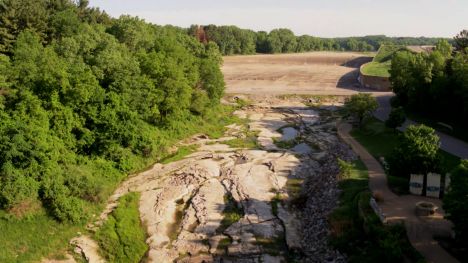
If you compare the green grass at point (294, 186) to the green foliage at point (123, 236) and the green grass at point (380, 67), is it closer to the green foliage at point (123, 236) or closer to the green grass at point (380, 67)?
the green foliage at point (123, 236)

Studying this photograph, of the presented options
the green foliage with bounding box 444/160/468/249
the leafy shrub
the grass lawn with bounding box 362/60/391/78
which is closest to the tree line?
the green foliage with bounding box 444/160/468/249

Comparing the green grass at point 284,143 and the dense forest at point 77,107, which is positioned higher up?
the dense forest at point 77,107

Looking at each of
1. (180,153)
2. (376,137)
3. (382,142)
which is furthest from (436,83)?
(180,153)

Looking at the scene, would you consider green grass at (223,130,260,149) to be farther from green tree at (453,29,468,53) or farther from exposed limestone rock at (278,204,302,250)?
green tree at (453,29,468,53)

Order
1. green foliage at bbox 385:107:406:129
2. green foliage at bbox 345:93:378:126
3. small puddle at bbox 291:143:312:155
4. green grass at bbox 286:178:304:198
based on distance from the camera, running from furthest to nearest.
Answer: green foliage at bbox 345:93:378:126 → small puddle at bbox 291:143:312:155 → green foliage at bbox 385:107:406:129 → green grass at bbox 286:178:304:198

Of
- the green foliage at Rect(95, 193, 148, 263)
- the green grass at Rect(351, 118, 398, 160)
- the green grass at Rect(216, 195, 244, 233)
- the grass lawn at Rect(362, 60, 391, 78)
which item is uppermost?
the grass lawn at Rect(362, 60, 391, 78)

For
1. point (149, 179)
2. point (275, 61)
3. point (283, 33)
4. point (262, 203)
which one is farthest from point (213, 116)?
point (283, 33)

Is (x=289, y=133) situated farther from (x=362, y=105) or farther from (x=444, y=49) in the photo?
(x=444, y=49)

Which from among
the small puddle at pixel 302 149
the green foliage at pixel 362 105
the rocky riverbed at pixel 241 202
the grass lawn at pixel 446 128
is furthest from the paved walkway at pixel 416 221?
the green foliage at pixel 362 105
